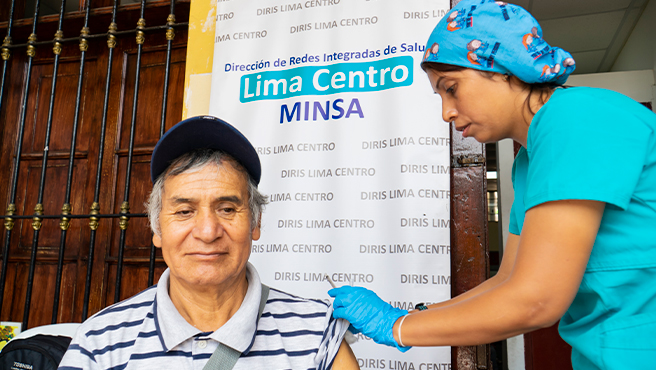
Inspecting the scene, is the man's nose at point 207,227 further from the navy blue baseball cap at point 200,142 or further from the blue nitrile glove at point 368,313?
the blue nitrile glove at point 368,313

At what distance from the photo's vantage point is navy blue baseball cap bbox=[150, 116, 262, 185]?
1187mm

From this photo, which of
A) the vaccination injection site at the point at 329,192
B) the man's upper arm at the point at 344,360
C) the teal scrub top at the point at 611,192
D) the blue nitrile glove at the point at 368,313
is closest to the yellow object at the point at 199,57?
the vaccination injection site at the point at 329,192

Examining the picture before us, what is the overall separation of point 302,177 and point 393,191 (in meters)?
0.44

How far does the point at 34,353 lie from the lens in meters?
1.37

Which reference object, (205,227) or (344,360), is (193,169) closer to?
(205,227)

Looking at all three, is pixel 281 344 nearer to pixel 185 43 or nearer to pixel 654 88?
pixel 185 43

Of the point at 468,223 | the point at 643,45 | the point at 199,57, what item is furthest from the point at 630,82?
the point at 199,57

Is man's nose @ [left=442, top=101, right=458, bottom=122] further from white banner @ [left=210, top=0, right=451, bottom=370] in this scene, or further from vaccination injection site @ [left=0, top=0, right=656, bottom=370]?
white banner @ [left=210, top=0, right=451, bottom=370]

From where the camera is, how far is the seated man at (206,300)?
1084mm

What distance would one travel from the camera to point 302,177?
212 centimetres

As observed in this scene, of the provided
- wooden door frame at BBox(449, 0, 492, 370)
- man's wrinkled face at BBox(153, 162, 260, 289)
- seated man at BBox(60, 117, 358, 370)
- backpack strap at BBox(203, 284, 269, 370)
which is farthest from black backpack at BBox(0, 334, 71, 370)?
wooden door frame at BBox(449, 0, 492, 370)

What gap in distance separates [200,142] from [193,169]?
0.08m

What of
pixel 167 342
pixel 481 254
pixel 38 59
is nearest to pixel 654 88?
pixel 481 254

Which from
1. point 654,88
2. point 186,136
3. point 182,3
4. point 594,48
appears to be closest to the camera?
point 186,136
